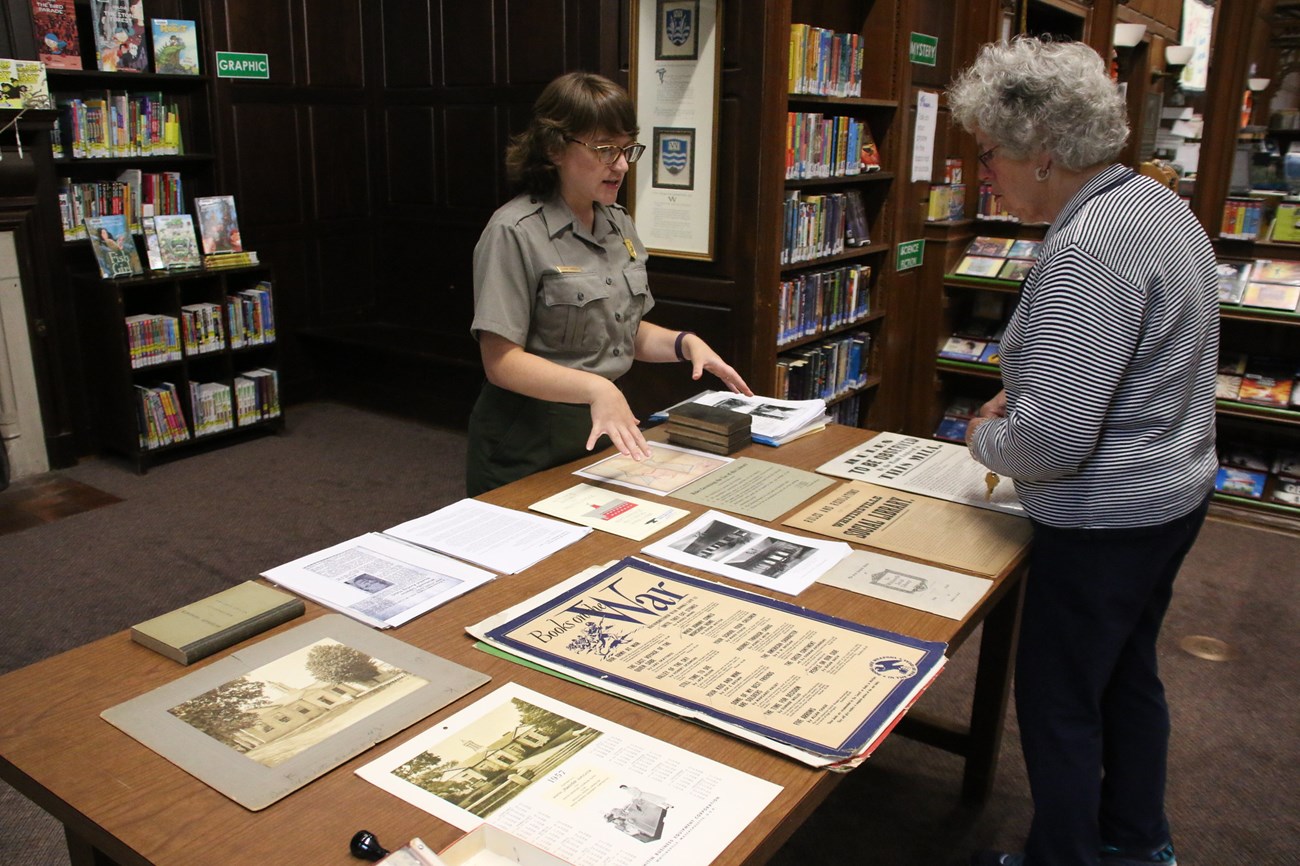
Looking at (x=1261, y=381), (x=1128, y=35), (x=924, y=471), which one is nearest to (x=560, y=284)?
(x=924, y=471)

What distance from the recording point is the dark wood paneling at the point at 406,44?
5453 mm

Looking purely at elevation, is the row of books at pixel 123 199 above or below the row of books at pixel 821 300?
above

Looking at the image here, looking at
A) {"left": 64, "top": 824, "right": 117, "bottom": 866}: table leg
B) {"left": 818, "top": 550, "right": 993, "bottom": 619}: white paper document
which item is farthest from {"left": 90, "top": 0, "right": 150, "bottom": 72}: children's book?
{"left": 818, "top": 550, "right": 993, "bottom": 619}: white paper document

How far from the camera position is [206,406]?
484 centimetres

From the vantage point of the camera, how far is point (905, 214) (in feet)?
14.8

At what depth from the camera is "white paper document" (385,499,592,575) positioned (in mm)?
1642

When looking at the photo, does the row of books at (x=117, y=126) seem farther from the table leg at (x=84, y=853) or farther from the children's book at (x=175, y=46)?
the table leg at (x=84, y=853)

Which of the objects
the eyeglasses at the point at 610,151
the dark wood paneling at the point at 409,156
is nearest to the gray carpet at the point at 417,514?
the dark wood paneling at the point at 409,156

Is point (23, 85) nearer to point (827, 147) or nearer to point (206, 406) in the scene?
point (206, 406)

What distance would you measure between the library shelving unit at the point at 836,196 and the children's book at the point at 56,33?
10.3 feet

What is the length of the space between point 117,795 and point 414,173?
5.13m

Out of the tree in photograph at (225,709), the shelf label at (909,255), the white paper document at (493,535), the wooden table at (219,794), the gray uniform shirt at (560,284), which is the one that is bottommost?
the wooden table at (219,794)

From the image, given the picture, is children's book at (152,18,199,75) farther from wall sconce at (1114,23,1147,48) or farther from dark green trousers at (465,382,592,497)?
wall sconce at (1114,23,1147,48)

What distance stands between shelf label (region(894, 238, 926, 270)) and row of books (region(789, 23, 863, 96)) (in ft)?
2.42
